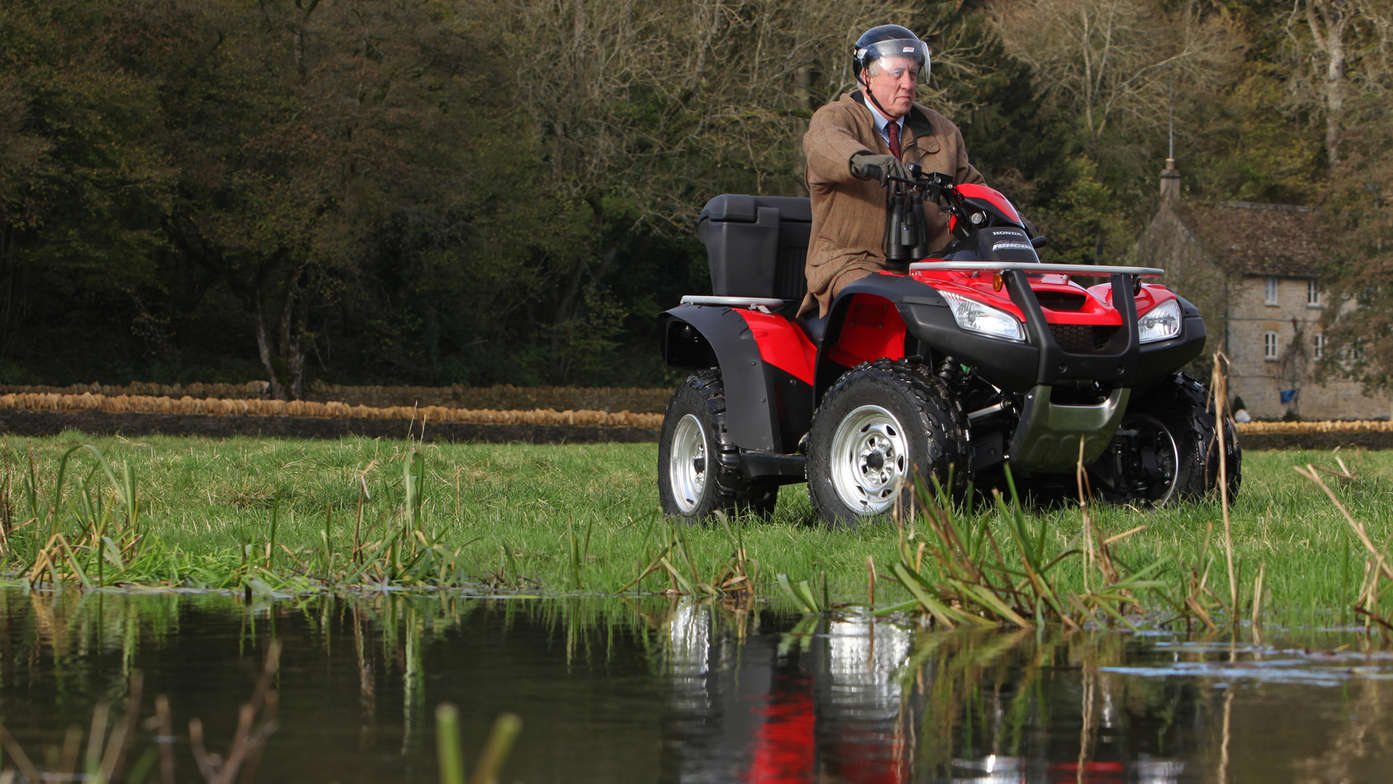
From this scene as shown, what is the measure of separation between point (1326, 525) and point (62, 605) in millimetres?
5333

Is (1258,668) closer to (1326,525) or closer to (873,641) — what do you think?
(873,641)

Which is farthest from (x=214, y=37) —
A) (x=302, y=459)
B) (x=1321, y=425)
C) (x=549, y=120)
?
(x=302, y=459)

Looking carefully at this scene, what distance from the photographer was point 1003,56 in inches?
2603

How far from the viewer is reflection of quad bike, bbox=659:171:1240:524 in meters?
8.94

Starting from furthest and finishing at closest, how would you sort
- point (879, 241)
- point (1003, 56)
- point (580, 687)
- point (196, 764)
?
point (1003, 56) < point (879, 241) < point (580, 687) < point (196, 764)

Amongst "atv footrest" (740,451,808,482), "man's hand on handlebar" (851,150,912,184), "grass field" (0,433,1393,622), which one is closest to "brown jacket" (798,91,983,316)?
"man's hand on handlebar" (851,150,912,184)

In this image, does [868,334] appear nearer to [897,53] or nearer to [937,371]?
[937,371]

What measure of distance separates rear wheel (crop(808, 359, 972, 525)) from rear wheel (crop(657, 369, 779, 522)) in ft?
3.10

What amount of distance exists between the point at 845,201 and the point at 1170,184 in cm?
6962

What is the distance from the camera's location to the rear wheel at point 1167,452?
9820mm

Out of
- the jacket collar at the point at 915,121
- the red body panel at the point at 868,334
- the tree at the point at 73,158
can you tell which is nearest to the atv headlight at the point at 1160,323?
the red body panel at the point at 868,334

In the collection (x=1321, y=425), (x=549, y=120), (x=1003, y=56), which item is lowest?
(x=1321, y=425)

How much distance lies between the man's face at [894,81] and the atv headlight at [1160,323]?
63.4 inches

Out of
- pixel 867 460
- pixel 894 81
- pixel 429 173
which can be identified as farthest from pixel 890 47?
pixel 429 173
